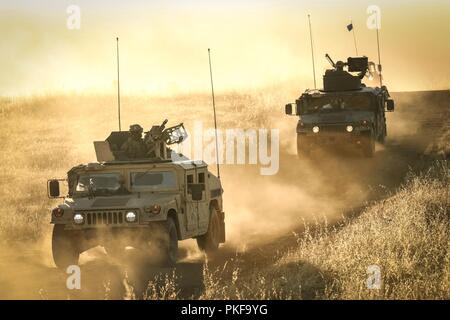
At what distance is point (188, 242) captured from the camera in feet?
61.9

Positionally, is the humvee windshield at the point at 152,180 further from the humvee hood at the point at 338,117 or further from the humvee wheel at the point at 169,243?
the humvee hood at the point at 338,117

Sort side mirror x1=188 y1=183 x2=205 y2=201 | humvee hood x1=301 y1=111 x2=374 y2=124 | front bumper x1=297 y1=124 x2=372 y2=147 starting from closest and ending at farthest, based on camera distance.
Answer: side mirror x1=188 y1=183 x2=205 y2=201 < front bumper x1=297 y1=124 x2=372 y2=147 < humvee hood x1=301 y1=111 x2=374 y2=124

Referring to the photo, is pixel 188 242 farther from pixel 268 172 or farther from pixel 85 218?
pixel 268 172

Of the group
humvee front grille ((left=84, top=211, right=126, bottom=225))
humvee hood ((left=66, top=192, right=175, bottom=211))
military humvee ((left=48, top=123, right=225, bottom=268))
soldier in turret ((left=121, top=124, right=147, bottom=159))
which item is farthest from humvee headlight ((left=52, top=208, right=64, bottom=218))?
soldier in turret ((left=121, top=124, right=147, bottom=159))

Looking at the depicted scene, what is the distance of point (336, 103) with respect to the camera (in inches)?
1048

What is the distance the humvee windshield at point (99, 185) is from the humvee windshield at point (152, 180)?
0.22 m

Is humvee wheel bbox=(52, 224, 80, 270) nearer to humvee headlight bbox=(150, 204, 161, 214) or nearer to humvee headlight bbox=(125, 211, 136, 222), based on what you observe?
humvee headlight bbox=(125, 211, 136, 222)

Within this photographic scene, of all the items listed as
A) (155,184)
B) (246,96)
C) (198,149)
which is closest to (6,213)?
(155,184)

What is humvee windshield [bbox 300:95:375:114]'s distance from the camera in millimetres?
26516

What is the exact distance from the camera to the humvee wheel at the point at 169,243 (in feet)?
50.1

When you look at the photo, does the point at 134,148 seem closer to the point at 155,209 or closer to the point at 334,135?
the point at 155,209

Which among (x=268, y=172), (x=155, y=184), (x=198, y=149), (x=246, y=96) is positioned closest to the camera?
(x=155, y=184)

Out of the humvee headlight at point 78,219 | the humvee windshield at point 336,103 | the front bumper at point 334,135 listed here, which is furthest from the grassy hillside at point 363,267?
the humvee windshield at point 336,103
